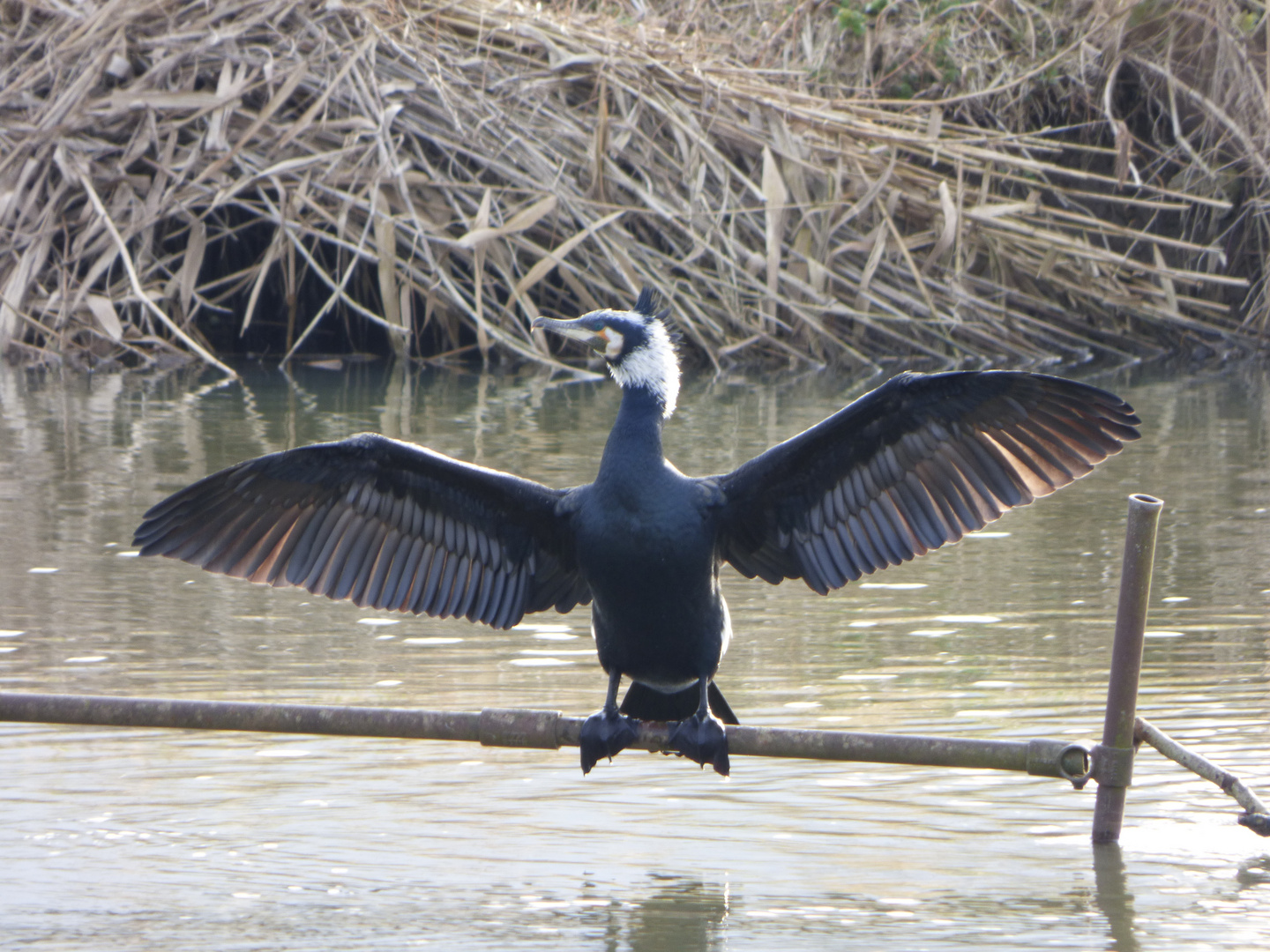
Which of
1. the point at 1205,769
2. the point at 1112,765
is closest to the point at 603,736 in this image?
the point at 1112,765

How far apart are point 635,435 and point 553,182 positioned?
7728 millimetres

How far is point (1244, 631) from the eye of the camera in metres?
4.71

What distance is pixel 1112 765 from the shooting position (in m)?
3.02

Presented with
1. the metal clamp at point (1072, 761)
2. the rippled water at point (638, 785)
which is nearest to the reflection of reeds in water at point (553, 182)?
the rippled water at point (638, 785)

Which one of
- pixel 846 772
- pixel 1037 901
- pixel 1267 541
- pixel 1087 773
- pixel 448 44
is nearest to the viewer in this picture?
pixel 1087 773

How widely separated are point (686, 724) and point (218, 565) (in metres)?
0.98

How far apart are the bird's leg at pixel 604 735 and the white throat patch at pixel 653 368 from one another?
569mm

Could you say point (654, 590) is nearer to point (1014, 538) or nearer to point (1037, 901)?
point (1037, 901)

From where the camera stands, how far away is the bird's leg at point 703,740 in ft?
9.57

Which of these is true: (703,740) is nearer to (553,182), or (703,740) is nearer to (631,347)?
(631,347)

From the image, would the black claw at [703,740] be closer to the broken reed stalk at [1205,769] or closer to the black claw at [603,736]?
the black claw at [603,736]

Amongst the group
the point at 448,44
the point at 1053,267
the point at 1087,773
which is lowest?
the point at 1087,773

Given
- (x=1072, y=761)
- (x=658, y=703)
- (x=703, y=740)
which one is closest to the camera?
(x=1072, y=761)

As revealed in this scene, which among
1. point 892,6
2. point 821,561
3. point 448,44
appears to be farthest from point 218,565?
point 892,6
